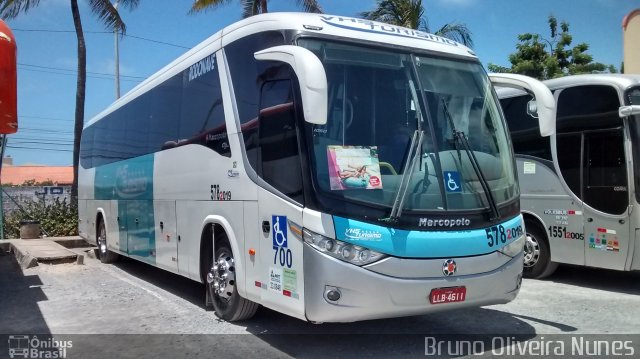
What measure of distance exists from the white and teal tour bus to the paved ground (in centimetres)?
53

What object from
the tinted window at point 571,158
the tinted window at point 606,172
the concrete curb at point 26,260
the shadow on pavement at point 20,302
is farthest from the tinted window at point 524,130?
the concrete curb at point 26,260

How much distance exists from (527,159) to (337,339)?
5149mm

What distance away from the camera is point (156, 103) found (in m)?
8.86

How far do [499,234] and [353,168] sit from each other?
1692 mm

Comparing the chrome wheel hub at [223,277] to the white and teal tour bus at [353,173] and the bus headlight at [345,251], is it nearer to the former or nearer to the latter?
the white and teal tour bus at [353,173]

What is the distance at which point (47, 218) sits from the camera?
16.8m

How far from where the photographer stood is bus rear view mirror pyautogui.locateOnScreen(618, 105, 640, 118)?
7449 mm

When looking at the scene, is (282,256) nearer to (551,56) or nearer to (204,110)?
(204,110)

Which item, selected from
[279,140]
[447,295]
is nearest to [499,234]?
[447,295]

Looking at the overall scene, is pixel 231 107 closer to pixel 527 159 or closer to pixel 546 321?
pixel 546 321

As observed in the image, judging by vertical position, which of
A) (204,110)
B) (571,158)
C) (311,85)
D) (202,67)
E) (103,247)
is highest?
(202,67)

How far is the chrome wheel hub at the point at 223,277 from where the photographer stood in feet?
20.6

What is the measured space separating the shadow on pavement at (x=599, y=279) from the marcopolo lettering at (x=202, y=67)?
6507 mm

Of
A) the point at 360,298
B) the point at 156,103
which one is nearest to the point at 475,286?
the point at 360,298
